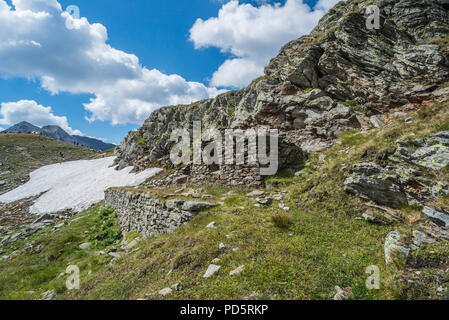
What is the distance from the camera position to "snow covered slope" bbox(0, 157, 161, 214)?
25500mm

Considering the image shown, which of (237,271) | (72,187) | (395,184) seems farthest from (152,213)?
(72,187)

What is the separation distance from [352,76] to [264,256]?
21755mm

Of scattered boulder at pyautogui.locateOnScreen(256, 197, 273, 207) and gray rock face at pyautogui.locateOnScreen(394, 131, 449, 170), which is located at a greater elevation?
gray rock face at pyautogui.locateOnScreen(394, 131, 449, 170)

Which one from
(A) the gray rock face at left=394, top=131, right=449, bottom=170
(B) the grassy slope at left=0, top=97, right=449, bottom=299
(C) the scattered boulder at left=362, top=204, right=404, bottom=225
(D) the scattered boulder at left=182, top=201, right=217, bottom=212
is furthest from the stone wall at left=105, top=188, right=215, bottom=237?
(A) the gray rock face at left=394, top=131, right=449, bottom=170

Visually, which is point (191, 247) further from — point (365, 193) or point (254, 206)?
point (365, 193)

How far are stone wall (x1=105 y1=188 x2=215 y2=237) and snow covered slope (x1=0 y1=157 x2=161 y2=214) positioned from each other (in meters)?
12.5

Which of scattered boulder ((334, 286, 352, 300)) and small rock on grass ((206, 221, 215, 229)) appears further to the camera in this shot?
small rock on grass ((206, 221, 215, 229))

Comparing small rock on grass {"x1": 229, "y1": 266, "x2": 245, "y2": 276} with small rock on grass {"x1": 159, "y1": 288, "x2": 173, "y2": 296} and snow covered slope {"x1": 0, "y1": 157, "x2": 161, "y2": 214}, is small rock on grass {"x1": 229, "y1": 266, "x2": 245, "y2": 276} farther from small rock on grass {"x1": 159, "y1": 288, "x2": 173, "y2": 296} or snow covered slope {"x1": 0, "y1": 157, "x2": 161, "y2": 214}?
snow covered slope {"x1": 0, "y1": 157, "x2": 161, "y2": 214}

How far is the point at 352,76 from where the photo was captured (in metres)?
19.2

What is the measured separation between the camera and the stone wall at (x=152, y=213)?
995 cm

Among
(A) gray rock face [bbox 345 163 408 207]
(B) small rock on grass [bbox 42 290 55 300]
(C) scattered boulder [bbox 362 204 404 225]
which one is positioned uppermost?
(A) gray rock face [bbox 345 163 408 207]

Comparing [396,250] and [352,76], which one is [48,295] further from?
[352,76]

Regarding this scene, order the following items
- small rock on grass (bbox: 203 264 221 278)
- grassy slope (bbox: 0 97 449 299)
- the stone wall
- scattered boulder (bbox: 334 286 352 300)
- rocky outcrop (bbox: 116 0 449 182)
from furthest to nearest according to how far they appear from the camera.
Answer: rocky outcrop (bbox: 116 0 449 182) < the stone wall < small rock on grass (bbox: 203 264 221 278) < grassy slope (bbox: 0 97 449 299) < scattered boulder (bbox: 334 286 352 300)

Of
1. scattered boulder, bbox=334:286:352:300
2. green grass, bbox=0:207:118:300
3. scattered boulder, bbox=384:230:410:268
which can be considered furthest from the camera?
green grass, bbox=0:207:118:300
